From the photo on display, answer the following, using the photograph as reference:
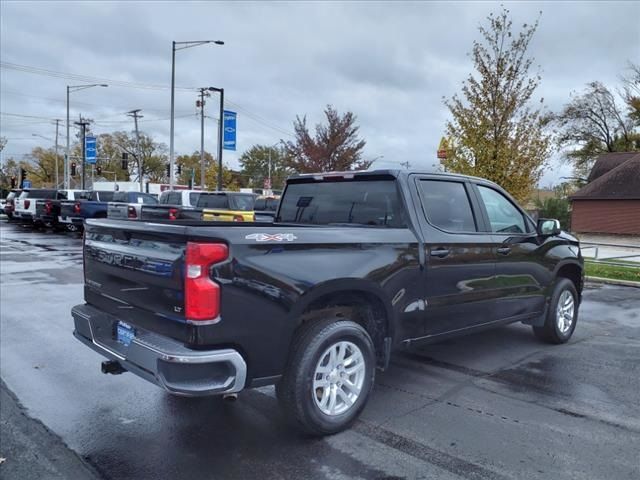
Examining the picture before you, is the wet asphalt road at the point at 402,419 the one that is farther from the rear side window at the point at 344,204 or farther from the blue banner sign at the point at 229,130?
the blue banner sign at the point at 229,130

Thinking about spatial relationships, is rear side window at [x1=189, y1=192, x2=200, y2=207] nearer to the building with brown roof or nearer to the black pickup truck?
the black pickup truck

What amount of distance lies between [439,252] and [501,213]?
1.38 meters

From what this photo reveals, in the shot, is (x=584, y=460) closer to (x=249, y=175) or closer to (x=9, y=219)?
(x=9, y=219)

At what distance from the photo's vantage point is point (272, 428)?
13.2 feet

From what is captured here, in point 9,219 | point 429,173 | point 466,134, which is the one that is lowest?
point 9,219

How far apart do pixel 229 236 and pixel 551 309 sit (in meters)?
4.28

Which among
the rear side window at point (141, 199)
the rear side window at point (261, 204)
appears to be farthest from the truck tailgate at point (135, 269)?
the rear side window at point (141, 199)

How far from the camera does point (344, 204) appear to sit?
497cm

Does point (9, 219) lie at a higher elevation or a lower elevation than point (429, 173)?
lower

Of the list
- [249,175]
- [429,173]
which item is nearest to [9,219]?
[429,173]

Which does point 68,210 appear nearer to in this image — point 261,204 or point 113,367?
point 261,204

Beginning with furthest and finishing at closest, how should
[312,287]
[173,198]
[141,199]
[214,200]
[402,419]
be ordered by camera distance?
[141,199], [173,198], [214,200], [402,419], [312,287]

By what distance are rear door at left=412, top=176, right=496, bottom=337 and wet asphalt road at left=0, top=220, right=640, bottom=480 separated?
25.2 inches

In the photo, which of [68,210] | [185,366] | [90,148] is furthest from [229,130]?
[185,366]
